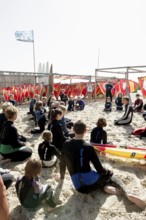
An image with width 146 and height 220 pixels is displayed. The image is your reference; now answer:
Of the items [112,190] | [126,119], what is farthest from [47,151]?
[126,119]

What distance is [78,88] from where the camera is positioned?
16.9m

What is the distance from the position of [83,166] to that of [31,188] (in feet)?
2.55

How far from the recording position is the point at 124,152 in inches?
179

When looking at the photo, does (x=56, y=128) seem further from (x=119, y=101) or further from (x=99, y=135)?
(x=119, y=101)

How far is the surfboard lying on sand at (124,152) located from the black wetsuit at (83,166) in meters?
1.27

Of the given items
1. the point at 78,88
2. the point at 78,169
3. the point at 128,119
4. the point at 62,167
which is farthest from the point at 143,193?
the point at 78,88

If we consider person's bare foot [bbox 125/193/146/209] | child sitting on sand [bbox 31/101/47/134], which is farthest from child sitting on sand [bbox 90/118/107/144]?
child sitting on sand [bbox 31/101/47/134]

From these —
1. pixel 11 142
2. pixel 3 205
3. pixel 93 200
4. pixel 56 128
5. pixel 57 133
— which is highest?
pixel 3 205

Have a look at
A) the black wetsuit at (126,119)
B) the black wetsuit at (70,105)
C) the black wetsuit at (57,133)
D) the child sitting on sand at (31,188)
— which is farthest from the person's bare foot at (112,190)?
the black wetsuit at (70,105)

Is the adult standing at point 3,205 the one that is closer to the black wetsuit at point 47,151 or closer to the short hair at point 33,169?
the short hair at point 33,169

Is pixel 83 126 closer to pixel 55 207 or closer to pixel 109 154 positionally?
pixel 55 207

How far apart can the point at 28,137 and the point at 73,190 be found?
340 cm

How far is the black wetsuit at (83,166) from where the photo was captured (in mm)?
3193

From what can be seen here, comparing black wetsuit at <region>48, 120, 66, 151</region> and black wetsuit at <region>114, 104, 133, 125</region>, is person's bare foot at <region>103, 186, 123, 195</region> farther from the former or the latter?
black wetsuit at <region>114, 104, 133, 125</region>
